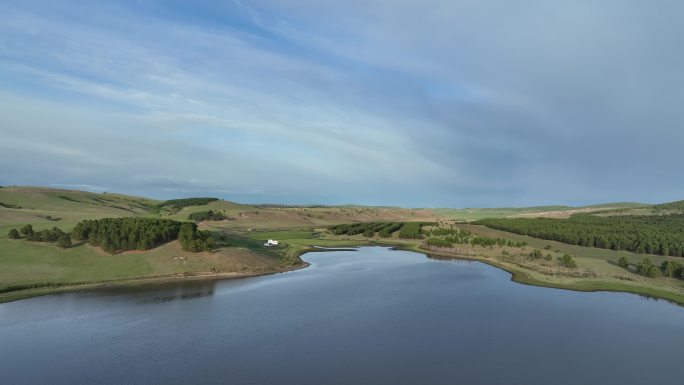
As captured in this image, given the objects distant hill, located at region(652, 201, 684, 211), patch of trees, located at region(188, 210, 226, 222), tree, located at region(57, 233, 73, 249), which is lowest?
tree, located at region(57, 233, 73, 249)

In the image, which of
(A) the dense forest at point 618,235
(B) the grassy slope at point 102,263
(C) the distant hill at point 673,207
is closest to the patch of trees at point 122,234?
(B) the grassy slope at point 102,263

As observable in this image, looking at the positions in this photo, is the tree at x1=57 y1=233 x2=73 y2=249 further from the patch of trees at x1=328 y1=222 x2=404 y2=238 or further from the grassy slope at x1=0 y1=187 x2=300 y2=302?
the patch of trees at x1=328 y1=222 x2=404 y2=238

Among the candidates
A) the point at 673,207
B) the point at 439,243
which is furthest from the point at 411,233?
the point at 673,207

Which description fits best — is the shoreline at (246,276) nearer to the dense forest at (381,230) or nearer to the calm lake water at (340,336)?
the calm lake water at (340,336)

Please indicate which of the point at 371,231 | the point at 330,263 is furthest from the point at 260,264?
the point at 371,231

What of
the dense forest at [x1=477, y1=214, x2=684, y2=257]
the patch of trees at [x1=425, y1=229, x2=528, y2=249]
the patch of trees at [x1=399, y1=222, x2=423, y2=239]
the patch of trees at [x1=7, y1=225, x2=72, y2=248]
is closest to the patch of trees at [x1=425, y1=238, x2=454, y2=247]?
the patch of trees at [x1=425, y1=229, x2=528, y2=249]

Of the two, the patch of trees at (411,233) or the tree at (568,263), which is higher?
the patch of trees at (411,233)

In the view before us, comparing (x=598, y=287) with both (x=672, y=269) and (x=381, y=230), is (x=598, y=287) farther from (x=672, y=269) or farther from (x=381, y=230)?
(x=381, y=230)

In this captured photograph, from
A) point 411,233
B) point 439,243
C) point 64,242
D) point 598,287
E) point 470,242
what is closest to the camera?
point 598,287
